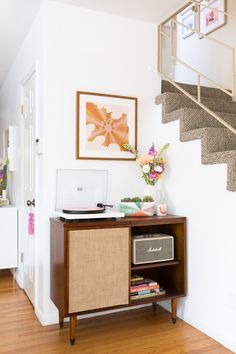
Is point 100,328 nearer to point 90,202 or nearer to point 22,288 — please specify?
point 90,202

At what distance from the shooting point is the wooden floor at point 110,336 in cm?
220

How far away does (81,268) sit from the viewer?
226 cm

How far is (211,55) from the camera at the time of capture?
159 inches

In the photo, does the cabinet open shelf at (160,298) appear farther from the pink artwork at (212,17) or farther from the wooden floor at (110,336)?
the pink artwork at (212,17)

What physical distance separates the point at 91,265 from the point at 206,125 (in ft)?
4.60

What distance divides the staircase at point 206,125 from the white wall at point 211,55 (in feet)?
2.39

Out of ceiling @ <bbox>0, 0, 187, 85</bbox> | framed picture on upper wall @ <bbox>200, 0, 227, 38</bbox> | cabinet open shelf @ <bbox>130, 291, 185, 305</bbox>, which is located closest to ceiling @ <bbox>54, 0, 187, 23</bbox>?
ceiling @ <bbox>0, 0, 187, 85</bbox>

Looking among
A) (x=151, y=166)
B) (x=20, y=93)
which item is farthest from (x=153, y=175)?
(x=20, y=93)

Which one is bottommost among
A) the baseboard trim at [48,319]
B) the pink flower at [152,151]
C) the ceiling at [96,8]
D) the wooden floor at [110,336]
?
the wooden floor at [110,336]

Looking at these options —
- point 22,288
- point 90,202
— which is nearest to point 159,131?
point 90,202

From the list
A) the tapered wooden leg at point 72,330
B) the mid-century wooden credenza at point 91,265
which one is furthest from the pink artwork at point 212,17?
the tapered wooden leg at point 72,330

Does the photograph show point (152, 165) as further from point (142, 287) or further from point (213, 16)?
point (213, 16)

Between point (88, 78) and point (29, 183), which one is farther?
point (29, 183)

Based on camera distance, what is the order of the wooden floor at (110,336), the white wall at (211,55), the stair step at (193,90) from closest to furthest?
the wooden floor at (110,336), the stair step at (193,90), the white wall at (211,55)
